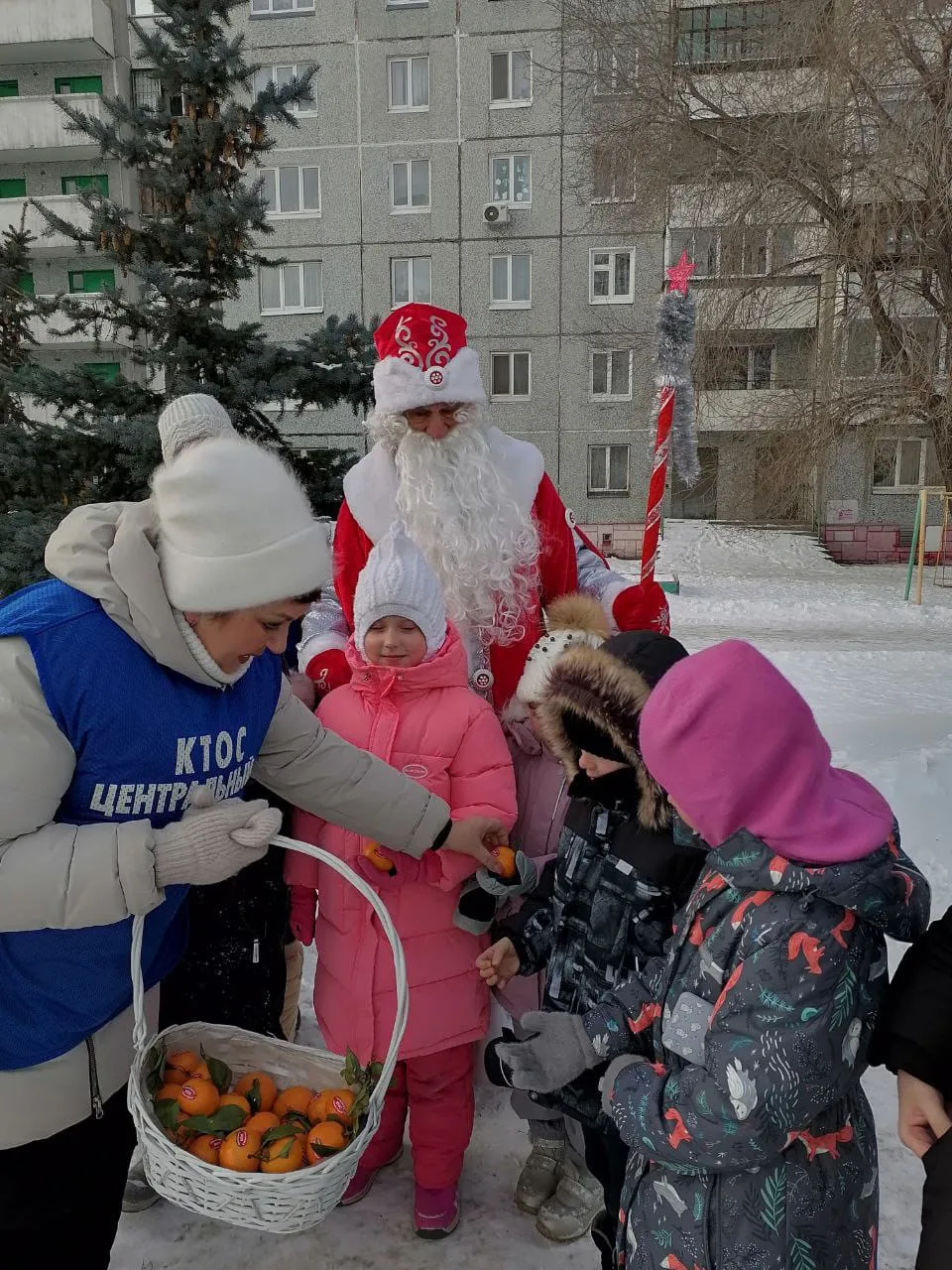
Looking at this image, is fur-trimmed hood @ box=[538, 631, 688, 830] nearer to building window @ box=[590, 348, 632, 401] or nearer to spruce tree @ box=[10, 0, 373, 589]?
spruce tree @ box=[10, 0, 373, 589]

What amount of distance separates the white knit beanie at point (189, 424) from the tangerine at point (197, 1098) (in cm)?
174

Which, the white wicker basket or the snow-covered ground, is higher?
the white wicker basket

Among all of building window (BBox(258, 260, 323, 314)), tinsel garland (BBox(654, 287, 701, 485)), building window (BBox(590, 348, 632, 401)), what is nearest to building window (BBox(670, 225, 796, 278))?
tinsel garland (BBox(654, 287, 701, 485))

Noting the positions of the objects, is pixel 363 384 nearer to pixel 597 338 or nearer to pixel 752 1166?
pixel 752 1166

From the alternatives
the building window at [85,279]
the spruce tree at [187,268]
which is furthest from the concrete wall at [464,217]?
the spruce tree at [187,268]

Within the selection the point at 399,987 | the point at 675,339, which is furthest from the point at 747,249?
the point at 399,987

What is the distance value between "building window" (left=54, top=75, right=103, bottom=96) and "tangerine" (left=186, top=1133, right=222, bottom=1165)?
80.8ft

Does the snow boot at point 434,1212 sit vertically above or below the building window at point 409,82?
below

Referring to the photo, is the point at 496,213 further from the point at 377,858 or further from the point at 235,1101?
the point at 235,1101

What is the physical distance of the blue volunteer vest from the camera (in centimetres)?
142

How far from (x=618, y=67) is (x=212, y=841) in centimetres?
1225

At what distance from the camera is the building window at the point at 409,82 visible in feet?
62.4

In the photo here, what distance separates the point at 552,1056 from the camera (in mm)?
1729

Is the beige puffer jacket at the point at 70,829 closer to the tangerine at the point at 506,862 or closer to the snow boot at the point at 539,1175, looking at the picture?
the tangerine at the point at 506,862
